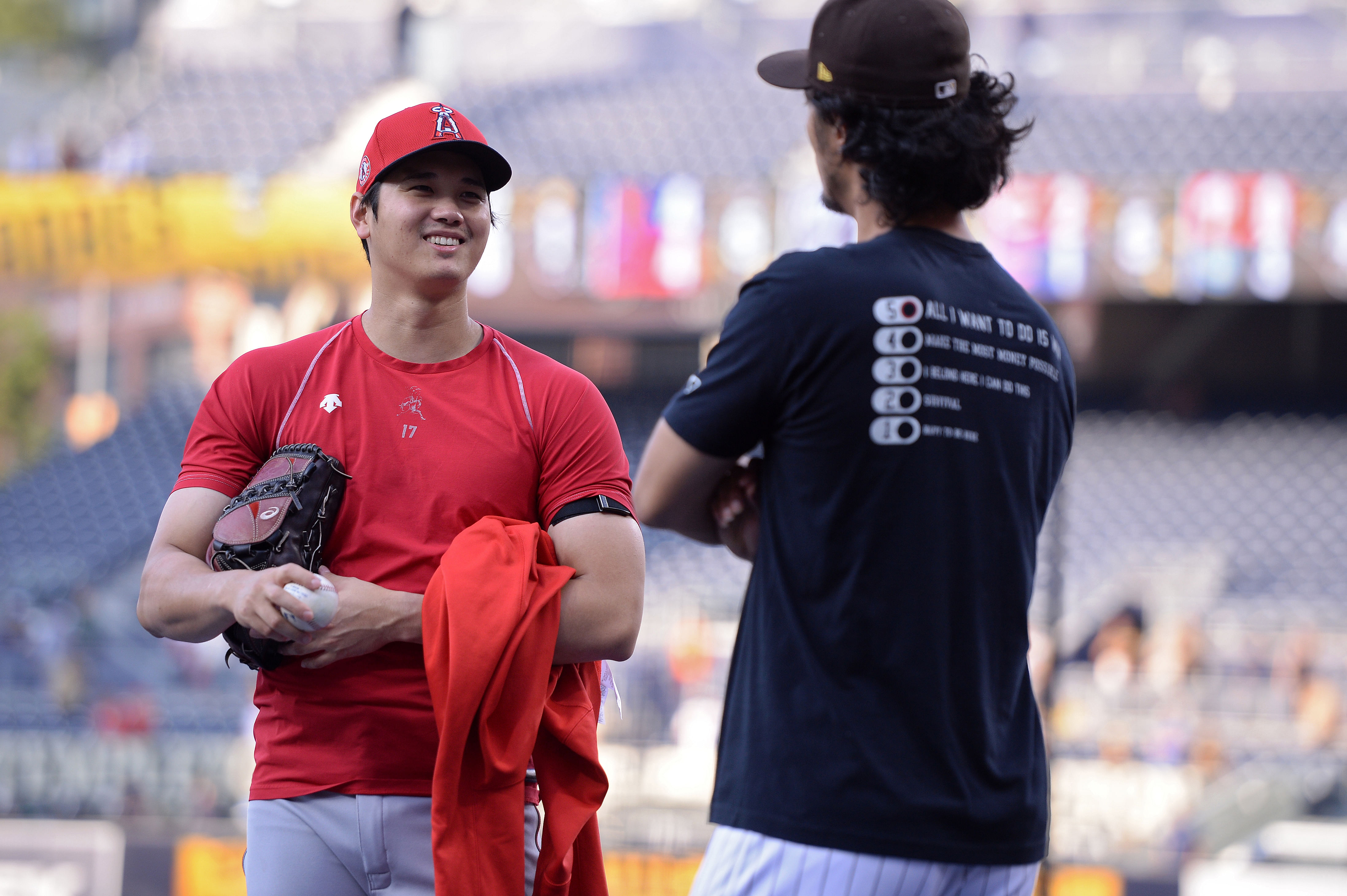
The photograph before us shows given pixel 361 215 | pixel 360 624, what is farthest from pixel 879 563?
pixel 361 215

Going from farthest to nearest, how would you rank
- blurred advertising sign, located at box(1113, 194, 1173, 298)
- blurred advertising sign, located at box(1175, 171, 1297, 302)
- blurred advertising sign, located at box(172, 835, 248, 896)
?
blurred advertising sign, located at box(1113, 194, 1173, 298) < blurred advertising sign, located at box(1175, 171, 1297, 302) < blurred advertising sign, located at box(172, 835, 248, 896)

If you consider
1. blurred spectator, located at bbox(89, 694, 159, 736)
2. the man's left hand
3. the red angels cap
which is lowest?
blurred spectator, located at bbox(89, 694, 159, 736)

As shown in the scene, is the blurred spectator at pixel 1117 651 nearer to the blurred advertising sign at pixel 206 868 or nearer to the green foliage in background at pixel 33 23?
the blurred advertising sign at pixel 206 868

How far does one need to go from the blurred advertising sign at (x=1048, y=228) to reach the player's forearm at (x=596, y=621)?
35.9 ft

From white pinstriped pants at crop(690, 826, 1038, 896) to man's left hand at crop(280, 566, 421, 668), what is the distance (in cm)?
59

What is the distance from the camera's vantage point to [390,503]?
1.91 m

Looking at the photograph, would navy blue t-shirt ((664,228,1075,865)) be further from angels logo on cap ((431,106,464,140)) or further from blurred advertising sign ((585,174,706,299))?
blurred advertising sign ((585,174,706,299))

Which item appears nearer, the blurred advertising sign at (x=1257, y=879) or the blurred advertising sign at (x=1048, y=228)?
the blurred advertising sign at (x=1257, y=879)

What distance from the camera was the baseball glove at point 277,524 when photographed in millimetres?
1781

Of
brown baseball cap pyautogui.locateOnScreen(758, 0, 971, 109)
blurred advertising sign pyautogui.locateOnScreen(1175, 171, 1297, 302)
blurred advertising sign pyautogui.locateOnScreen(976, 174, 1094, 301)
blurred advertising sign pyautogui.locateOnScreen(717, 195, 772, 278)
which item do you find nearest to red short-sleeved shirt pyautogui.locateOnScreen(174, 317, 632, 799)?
brown baseball cap pyautogui.locateOnScreen(758, 0, 971, 109)

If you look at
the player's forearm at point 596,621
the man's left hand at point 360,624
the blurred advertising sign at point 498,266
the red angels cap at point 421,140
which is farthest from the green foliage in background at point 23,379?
the player's forearm at point 596,621

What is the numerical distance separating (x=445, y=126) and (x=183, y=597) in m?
0.84

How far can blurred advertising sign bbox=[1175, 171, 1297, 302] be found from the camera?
1194 cm

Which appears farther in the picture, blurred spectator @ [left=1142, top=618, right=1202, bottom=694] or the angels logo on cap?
blurred spectator @ [left=1142, top=618, right=1202, bottom=694]
